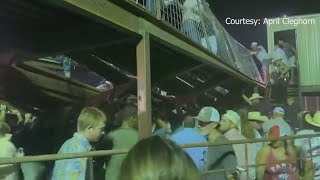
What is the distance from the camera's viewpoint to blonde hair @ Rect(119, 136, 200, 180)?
3.61 feet

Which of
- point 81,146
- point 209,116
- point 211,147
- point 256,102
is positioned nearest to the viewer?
point 81,146

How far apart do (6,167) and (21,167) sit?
0.77 ft

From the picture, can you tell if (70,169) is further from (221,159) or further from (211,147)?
(221,159)

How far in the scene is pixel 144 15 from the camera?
439 cm

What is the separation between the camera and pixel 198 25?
6.78 metres

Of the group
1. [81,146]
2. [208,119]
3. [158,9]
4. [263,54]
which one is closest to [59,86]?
[158,9]

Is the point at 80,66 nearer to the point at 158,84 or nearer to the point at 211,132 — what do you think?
the point at 158,84

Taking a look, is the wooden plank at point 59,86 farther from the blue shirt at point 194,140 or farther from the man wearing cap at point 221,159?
the man wearing cap at point 221,159

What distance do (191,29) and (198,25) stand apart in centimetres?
39

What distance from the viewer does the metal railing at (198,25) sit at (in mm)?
5207

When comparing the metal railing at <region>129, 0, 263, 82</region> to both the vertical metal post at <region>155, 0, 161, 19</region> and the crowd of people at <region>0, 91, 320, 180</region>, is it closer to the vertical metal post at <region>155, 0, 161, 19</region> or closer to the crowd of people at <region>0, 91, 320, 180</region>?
the vertical metal post at <region>155, 0, 161, 19</region>

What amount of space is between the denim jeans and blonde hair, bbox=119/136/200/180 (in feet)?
16.4

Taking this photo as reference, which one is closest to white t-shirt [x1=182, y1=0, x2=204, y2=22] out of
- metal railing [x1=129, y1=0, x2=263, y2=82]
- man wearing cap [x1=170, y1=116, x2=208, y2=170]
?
metal railing [x1=129, y1=0, x2=263, y2=82]

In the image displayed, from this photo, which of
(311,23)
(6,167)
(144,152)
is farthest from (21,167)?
(311,23)
